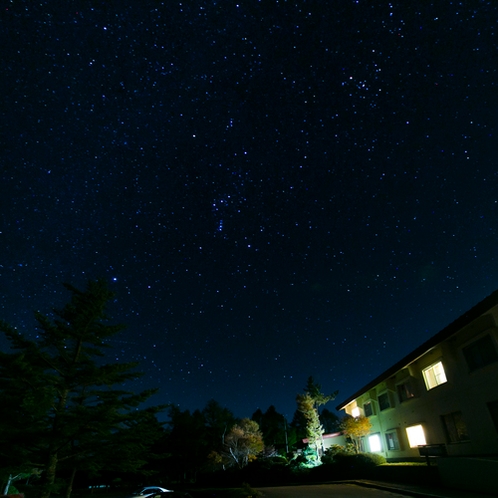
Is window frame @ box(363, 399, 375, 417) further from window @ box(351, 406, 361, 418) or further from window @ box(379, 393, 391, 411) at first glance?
window @ box(379, 393, 391, 411)

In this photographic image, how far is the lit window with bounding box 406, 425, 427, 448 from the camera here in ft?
64.4

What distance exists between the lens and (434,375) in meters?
18.8

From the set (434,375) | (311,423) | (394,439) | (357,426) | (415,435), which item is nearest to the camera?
(434,375)

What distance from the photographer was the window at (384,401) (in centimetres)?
2417

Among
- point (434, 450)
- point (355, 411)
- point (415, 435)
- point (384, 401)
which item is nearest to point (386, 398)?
point (384, 401)

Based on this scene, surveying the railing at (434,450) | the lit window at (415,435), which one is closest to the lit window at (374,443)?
the lit window at (415,435)

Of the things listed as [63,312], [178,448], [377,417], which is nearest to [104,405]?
[63,312]

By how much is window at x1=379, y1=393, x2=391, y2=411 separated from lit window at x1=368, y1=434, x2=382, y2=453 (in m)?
2.24

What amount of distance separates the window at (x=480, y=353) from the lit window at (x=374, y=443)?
13444mm

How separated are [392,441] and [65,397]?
20869mm

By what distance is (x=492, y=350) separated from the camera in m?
13.9

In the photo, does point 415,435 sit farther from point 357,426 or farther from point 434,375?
point 357,426

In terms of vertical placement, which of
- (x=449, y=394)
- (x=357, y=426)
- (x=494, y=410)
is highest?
(x=449, y=394)

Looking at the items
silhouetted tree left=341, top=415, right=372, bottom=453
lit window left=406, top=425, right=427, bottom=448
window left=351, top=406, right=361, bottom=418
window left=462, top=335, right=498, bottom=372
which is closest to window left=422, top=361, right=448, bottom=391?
window left=462, top=335, right=498, bottom=372
